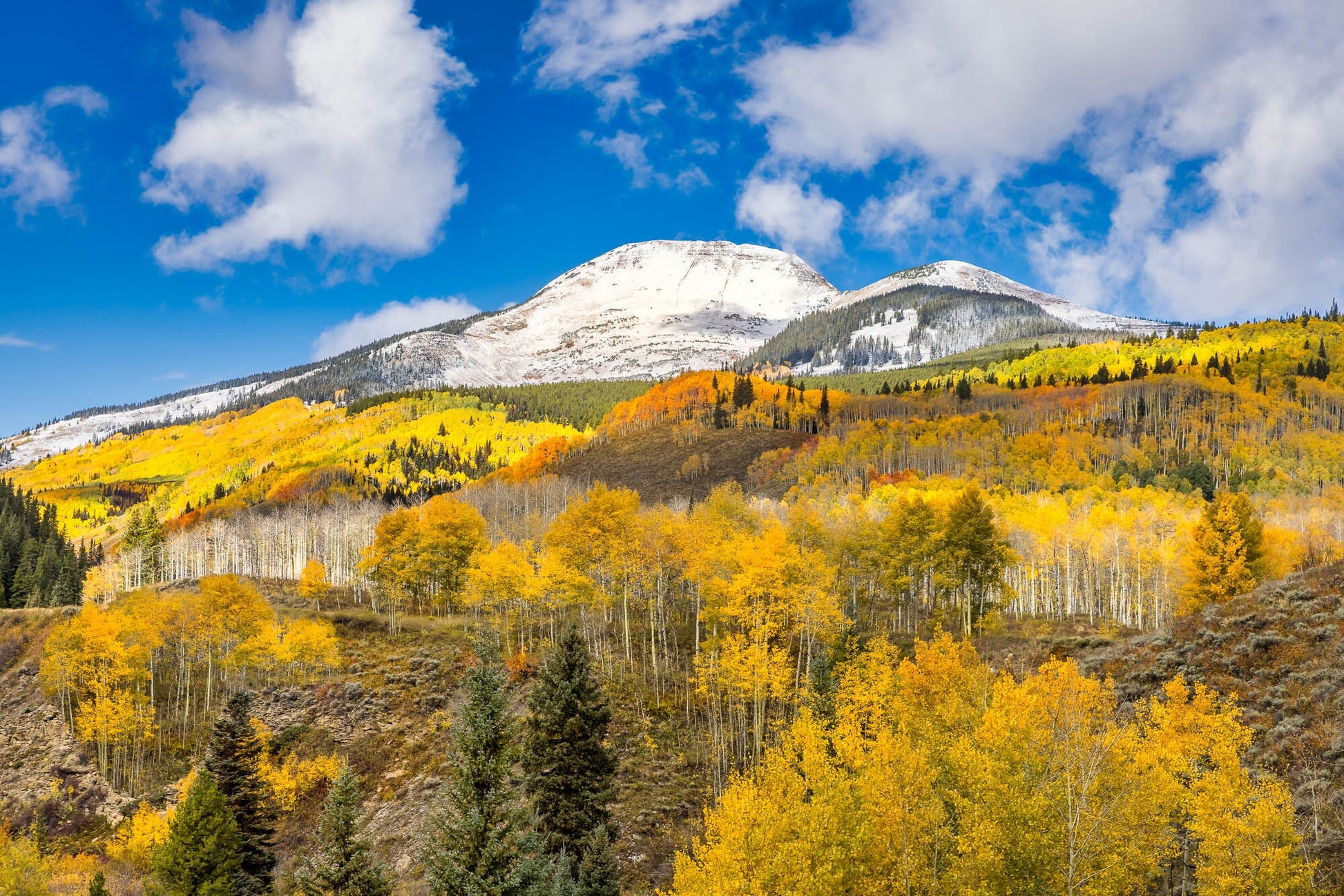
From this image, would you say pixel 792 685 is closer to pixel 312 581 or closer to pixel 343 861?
pixel 343 861

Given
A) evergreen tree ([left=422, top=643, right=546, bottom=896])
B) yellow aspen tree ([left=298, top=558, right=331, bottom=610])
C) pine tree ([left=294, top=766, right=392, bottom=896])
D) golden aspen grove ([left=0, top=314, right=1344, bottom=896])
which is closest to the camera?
evergreen tree ([left=422, top=643, right=546, bottom=896])

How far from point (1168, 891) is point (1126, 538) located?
61577mm

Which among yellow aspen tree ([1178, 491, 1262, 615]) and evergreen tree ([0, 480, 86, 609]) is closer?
yellow aspen tree ([1178, 491, 1262, 615])

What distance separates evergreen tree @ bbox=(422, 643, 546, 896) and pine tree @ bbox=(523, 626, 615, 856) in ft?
11.8

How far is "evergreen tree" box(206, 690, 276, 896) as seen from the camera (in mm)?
40500

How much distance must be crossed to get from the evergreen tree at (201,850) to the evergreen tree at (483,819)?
55.4 feet

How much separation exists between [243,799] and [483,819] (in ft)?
76.1

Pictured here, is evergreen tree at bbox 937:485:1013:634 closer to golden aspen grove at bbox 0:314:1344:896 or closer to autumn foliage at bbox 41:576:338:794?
golden aspen grove at bbox 0:314:1344:896

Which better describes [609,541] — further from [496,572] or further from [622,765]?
[622,765]

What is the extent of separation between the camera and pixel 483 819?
27.3m

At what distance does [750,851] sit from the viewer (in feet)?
90.3

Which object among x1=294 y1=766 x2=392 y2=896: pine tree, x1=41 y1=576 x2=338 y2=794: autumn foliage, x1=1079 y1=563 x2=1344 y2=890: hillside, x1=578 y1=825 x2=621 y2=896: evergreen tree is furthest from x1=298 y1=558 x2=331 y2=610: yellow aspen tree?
x1=1079 y1=563 x2=1344 y2=890: hillside

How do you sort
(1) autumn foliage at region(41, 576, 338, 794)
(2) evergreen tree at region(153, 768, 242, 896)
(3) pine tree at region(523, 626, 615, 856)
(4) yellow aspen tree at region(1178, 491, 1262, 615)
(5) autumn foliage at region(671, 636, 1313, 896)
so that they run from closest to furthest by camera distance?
(5) autumn foliage at region(671, 636, 1313, 896) → (3) pine tree at region(523, 626, 615, 856) → (2) evergreen tree at region(153, 768, 242, 896) → (4) yellow aspen tree at region(1178, 491, 1262, 615) → (1) autumn foliage at region(41, 576, 338, 794)

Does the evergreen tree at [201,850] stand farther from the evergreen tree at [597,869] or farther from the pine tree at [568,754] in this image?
the evergreen tree at [597,869]
